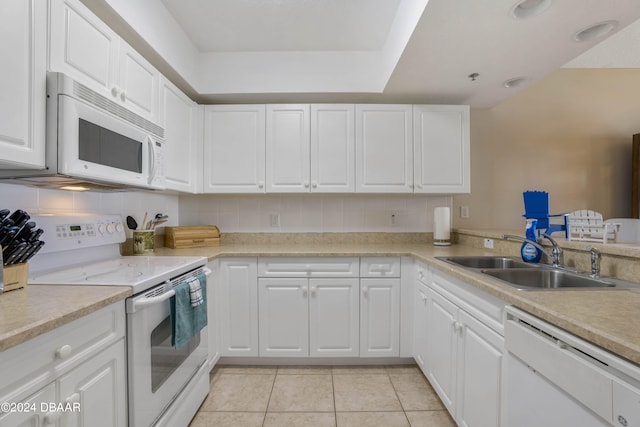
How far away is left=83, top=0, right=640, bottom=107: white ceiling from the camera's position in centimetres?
144

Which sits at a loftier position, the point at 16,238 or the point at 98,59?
the point at 98,59

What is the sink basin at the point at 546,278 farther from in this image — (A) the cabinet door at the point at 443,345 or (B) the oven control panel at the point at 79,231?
(B) the oven control panel at the point at 79,231

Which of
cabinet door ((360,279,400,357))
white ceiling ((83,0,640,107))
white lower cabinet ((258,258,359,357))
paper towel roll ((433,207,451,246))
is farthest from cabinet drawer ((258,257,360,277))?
white ceiling ((83,0,640,107))

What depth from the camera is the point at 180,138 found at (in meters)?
2.16

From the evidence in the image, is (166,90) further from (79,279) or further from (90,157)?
(79,279)

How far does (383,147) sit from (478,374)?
1698 mm

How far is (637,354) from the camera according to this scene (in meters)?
0.59

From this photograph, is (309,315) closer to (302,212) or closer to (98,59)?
(302,212)

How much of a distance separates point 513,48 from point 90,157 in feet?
7.26

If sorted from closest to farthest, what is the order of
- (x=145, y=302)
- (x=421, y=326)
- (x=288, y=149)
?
(x=145, y=302) → (x=421, y=326) → (x=288, y=149)

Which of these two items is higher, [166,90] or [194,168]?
[166,90]

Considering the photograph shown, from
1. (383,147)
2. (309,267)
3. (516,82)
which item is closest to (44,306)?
(309,267)

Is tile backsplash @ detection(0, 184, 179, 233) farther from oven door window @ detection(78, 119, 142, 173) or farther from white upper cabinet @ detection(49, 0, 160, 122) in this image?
white upper cabinet @ detection(49, 0, 160, 122)

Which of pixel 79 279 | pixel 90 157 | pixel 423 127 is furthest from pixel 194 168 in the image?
pixel 423 127
